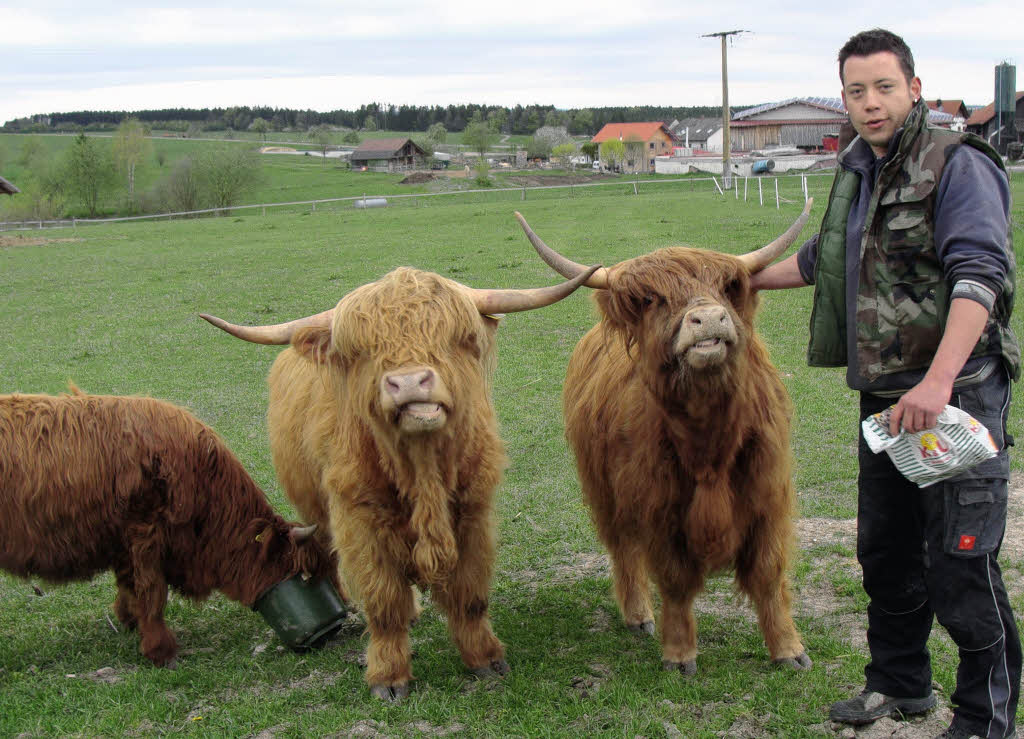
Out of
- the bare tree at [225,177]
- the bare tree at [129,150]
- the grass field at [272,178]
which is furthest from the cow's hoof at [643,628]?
the bare tree at [129,150]

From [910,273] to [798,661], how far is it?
1749 mm

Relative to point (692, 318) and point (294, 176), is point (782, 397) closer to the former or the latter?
point (692, 318)

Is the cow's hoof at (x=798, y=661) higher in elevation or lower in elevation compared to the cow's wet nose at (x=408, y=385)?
lower

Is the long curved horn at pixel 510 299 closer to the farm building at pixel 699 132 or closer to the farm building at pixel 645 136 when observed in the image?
the farm building at pixel 645 136

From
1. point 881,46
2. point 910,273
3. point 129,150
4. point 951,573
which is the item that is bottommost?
point 951,573

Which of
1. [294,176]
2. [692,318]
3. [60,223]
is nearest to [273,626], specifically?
[692,318]

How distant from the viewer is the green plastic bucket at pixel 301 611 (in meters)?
4.24

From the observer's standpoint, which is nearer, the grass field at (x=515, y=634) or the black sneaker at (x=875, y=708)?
the black sneaker at (x=875, y=708)

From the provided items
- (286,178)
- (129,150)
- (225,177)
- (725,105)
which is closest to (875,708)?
(725,105)

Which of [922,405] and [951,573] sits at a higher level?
[922,405]

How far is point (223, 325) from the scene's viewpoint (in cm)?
363

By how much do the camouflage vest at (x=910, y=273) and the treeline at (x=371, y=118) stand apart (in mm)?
127147

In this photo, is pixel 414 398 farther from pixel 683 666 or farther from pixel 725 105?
pixel 725 105

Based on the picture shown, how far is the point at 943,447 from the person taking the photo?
261 centimetres
